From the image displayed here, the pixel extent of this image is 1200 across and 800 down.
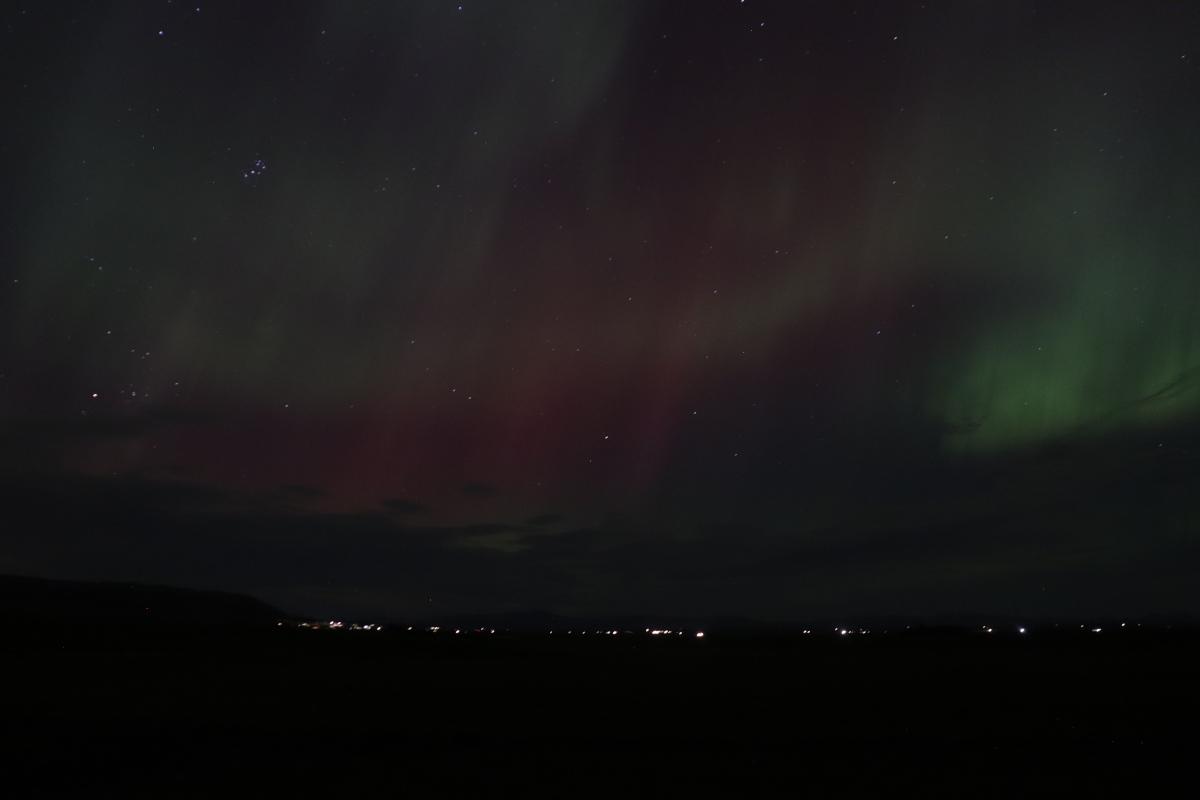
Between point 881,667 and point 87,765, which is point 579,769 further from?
point 881,667

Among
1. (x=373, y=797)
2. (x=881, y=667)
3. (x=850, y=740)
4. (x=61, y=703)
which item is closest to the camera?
(x=373, y=797)

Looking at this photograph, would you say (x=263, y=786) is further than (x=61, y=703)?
No

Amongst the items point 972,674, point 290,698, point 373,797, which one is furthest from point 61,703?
point 972,674

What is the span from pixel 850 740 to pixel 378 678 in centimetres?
2705

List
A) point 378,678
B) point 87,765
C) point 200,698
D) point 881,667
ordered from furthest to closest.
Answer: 1. point 881,667
2. point 378,678
3. point 200,698
4. point 87,765

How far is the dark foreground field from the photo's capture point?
18.0 metres

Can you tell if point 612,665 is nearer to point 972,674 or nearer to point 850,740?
point 972,674

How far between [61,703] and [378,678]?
16.3 meters

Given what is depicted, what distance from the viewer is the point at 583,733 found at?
2447 centimetres

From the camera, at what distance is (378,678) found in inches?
1684

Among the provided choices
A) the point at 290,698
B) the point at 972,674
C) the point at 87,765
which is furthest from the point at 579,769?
the point at 972,674

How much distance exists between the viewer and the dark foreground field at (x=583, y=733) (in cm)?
1798

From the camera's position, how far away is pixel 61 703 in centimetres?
2866

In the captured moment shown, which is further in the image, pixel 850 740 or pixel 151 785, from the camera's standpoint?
pixel 850 740
